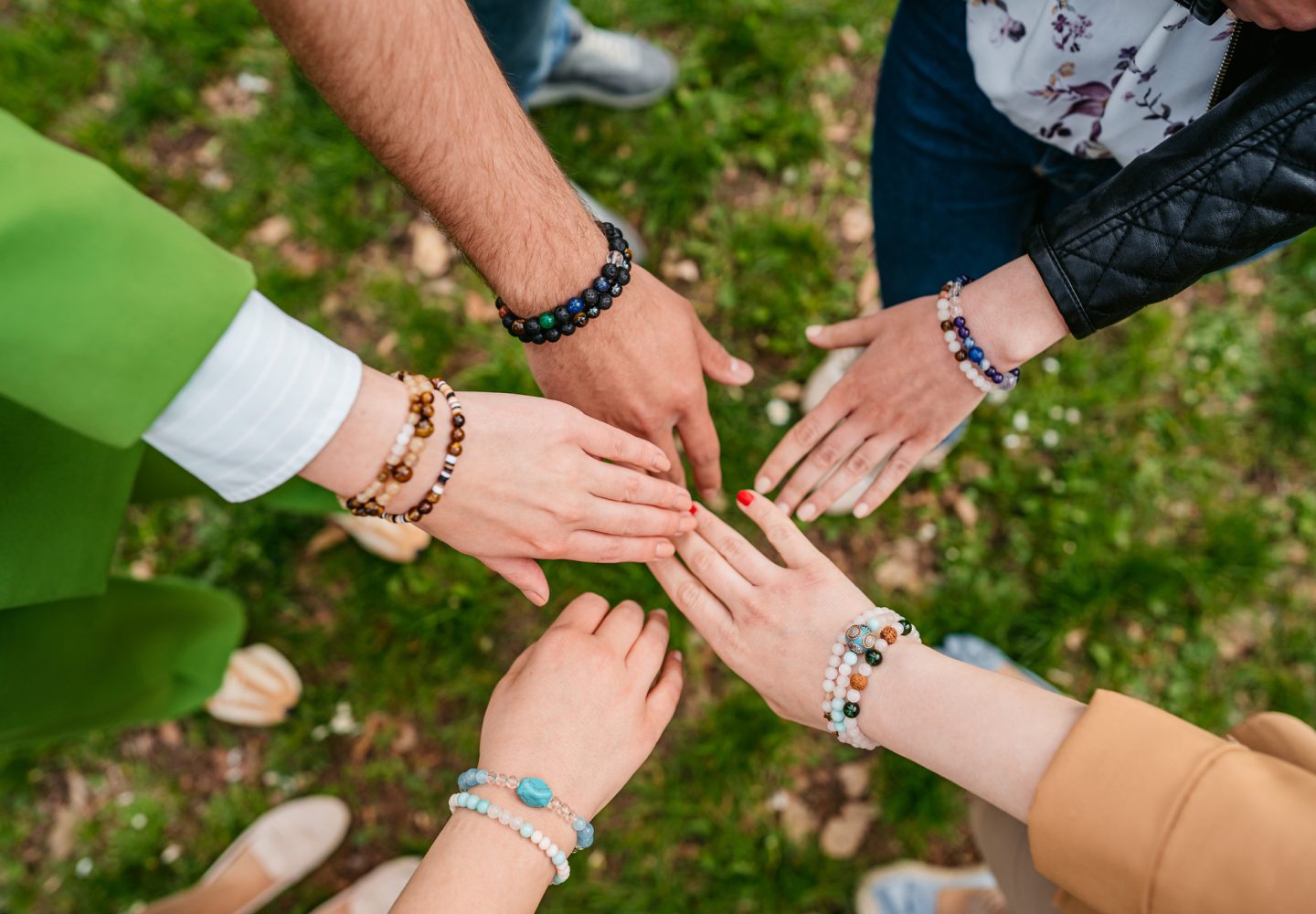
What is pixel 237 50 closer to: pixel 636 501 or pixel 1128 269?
pixel 636 501

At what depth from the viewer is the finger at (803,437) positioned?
7.27ft

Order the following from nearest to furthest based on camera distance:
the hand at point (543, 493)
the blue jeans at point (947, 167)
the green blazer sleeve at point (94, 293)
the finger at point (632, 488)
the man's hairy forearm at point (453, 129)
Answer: the green blazer sleeve at point (94, 293)
the man's hairy forearm at point (453, 129)
the hand at point (543, 493)
the finger at point (632, 488)
the blue jeans at point (947, 167)

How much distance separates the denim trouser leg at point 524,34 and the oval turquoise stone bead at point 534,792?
1.81 meters

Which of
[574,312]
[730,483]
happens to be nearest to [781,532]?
[574,312]

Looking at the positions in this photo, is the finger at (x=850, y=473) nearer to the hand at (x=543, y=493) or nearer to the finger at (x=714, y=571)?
the finger at (x=714, y=571)

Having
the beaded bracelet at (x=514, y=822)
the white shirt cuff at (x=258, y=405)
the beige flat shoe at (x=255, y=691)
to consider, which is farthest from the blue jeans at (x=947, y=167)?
the beige flat shoe at (x=255, y=691)

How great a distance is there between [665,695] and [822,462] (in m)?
0.78

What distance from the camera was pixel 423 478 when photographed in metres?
1.69

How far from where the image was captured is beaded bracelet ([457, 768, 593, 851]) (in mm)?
1686

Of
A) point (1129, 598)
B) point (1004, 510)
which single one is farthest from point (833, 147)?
point (1129, 598)

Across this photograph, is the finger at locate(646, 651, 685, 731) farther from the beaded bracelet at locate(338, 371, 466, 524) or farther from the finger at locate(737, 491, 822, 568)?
the beaded bracelet at locate(338, 371, 466, 524)

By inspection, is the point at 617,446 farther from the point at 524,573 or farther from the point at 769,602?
the point at 769,602

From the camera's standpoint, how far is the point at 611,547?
1950 millimetres

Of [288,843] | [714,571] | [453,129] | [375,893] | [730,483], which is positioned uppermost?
[453,129]
